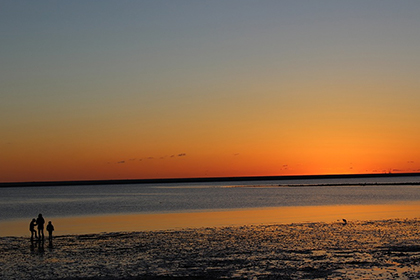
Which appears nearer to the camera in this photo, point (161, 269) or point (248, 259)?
point (161, 269)

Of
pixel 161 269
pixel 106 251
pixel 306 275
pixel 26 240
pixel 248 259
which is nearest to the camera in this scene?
pixel 306 275

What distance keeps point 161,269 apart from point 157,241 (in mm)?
10735

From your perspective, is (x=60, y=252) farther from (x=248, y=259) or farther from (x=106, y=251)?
(x=248, y=259)

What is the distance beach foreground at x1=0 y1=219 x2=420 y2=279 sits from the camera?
73.3 feet

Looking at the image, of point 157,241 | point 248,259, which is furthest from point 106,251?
point 248,259

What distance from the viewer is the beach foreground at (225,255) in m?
22.3

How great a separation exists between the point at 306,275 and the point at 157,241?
15231mm

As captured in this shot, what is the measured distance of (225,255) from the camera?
89.7 feet

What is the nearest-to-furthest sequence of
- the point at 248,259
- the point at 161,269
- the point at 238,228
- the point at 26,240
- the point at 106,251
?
the point at 161,269, the point at 248,259, the point at 106,251, the point at 26,240, the point at 238,228

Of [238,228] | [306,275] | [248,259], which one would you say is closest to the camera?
[306,275]

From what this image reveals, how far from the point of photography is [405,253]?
26859 mm

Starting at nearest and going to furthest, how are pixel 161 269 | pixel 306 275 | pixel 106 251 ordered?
1. pixel 306 275
2. pixel 161 269
3. pixel 106 251

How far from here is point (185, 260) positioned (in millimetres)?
26000

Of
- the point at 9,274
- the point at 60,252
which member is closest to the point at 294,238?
the point at 60,252
